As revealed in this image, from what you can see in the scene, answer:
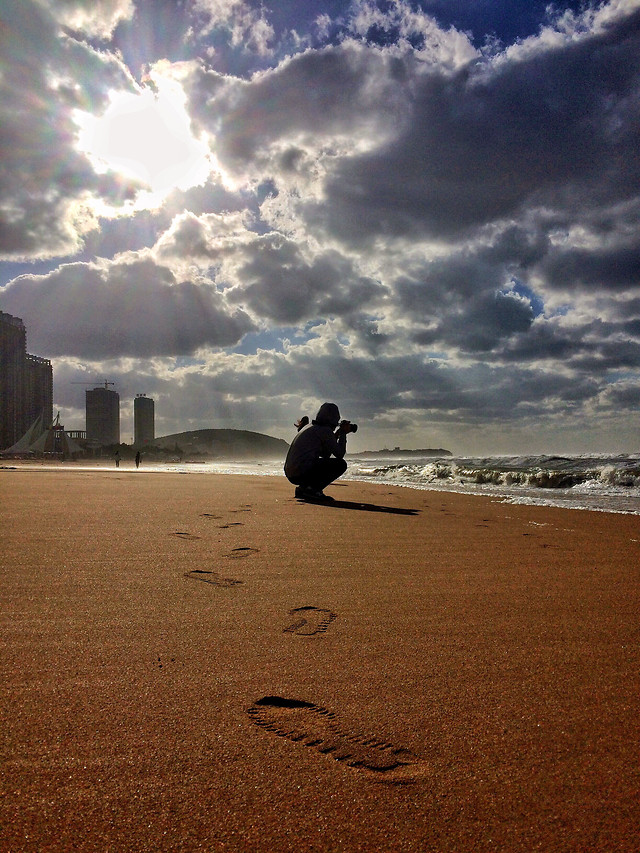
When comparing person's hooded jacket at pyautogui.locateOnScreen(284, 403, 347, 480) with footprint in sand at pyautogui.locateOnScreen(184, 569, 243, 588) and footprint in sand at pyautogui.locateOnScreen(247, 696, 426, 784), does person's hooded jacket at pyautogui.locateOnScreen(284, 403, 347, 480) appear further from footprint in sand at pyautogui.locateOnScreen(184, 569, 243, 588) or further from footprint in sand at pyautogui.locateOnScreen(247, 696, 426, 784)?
footprint in sand at pyautogui.locateOnScreen(247, 696, 426, 784)

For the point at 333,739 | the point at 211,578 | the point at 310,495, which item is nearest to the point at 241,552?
the point at 211,578

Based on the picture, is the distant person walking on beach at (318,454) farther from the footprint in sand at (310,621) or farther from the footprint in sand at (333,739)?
the footprint in sand at (333,739)

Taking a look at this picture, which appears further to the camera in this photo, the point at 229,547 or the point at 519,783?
the point at 229,547

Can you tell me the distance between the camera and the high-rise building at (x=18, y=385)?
95188mm

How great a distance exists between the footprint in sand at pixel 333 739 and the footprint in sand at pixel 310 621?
55 cm

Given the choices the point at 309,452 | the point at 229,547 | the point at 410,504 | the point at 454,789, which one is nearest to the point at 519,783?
the point at 454,789

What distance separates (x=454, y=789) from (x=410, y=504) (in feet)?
22.5

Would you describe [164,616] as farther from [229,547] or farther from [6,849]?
[229,547]

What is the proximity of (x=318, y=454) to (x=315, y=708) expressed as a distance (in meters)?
7.31

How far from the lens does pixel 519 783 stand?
108 cm

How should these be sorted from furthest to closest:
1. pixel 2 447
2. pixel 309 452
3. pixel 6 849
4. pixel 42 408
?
pixel 42 408
pixel 2 447
pixel 309 452
pixel 6 849

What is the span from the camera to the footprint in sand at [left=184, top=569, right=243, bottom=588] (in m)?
2.68

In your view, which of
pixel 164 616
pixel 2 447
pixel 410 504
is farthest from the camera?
pixel 2 447

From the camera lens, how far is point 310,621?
2.10m
